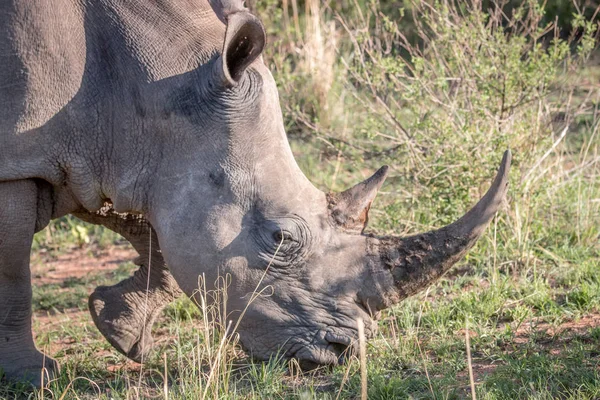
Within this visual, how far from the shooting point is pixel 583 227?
753cm

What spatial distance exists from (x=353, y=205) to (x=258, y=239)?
1.91ft

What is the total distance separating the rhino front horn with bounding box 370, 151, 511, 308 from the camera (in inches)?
211

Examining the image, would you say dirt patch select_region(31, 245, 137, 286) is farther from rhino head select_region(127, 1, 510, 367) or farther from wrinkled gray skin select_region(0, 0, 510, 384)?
rhino head select_region(127, 1, 510, 367)

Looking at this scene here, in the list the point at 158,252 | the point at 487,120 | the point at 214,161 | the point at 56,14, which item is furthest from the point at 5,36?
the point at 487,120

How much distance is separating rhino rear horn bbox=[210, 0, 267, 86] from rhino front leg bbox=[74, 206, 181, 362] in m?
1.28

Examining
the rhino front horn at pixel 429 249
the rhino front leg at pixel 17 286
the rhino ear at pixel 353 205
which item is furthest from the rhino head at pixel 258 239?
the rhino front leg at pixel 17 286

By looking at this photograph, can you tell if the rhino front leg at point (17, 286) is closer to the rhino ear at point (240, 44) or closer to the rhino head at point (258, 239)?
the rhino head at point (258, 239)

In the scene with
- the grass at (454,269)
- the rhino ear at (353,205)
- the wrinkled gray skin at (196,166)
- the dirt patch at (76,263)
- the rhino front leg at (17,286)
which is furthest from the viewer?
the dirt patch at (76,263)

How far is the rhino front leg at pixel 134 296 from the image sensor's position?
6.29 metres

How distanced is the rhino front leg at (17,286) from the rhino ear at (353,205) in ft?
5.37

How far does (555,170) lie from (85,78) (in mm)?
4213

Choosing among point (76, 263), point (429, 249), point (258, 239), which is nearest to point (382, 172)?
point (429, 249)

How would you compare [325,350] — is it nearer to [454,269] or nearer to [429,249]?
[429,249]

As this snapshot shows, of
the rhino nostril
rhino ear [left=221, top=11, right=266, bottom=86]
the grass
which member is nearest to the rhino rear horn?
rhino ear [left=221, top=11, right=266, bottom=86]
